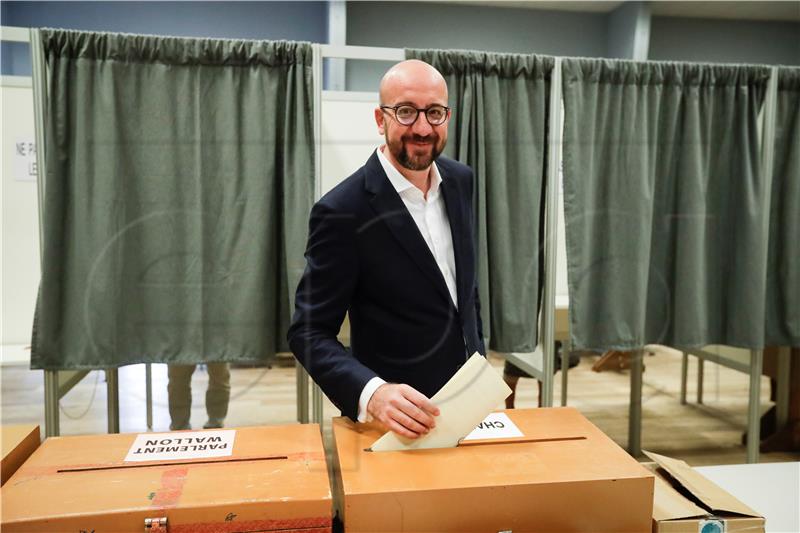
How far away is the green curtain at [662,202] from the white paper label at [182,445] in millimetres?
1656

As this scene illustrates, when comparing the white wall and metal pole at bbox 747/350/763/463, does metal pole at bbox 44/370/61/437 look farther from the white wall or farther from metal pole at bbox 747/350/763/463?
metal pole at bbox 747/350/763/463

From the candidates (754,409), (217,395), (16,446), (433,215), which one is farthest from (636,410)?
(16,446)

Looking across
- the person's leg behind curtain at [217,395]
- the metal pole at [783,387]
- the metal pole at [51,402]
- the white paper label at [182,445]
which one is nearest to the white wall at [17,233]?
the metal pole at [51,402]

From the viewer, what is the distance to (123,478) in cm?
80

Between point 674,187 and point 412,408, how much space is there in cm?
188

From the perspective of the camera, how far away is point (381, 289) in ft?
4.15

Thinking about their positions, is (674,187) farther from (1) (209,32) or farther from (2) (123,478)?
(1) (209,32)

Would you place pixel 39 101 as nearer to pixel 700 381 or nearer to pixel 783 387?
pixel 783 387

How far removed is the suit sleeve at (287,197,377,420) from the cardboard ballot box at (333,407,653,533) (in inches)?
10.6

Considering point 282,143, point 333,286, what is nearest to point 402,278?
point 333,286

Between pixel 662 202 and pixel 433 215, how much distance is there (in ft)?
4.58

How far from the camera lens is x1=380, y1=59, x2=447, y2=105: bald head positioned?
1162 millimetres

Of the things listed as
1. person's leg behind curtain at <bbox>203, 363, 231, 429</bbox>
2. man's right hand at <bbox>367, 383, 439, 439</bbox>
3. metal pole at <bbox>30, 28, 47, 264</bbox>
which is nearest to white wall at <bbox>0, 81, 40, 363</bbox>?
metal pole at <bbox>30, 28, 47, 264</bbox>

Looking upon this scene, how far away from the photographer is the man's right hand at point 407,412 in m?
0.88
